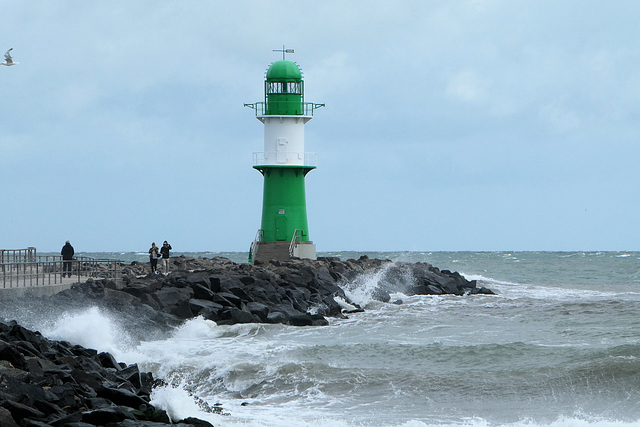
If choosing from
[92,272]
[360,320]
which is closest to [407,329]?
[360,320]

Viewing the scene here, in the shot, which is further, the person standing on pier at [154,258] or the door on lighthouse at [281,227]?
the door on lighthouse at [281,227]

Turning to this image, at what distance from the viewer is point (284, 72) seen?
24297 millimetres

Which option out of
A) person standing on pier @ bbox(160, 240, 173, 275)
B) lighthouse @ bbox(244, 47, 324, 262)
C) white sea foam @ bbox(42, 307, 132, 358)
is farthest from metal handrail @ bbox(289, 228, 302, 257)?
white sea foam @ bbox(42, 307, 132, 358)

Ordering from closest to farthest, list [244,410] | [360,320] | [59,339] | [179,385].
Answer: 1. [244,410]
2. [179,385]
3. [59,339]
4. [360,320]

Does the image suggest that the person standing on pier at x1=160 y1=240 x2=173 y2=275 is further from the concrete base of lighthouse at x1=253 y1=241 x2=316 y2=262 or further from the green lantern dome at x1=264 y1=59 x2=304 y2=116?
the green lantern dome at x1=264 y1=59 x2=304 y2=116

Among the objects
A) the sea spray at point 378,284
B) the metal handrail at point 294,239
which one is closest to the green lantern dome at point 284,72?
the metal handrail at point 294,239

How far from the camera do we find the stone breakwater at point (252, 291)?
14805mm

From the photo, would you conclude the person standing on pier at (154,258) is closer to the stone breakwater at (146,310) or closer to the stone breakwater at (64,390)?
the stone breakwater at (146,310)

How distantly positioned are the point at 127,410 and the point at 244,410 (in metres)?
2.27

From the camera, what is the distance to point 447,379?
36.1 feet

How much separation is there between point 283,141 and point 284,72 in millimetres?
1871

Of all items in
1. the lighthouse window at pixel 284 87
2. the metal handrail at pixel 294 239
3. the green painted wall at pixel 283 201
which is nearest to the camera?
the green painted wall at pixel 283 201

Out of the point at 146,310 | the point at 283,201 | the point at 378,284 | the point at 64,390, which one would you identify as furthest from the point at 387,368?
the point at 283,201

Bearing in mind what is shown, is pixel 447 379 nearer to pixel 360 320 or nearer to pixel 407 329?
pixel 407 329
